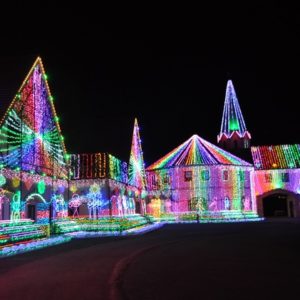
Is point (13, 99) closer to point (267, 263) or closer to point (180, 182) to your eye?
point (267, 263)

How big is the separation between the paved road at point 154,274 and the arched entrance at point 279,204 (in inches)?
1329

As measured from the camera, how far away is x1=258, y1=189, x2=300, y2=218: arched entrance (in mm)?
48500

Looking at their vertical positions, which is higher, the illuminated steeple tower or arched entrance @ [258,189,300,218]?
the illuminated steeple tower

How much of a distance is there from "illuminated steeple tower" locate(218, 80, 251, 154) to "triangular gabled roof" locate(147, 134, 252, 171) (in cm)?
794

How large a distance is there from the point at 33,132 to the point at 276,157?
1380 inches

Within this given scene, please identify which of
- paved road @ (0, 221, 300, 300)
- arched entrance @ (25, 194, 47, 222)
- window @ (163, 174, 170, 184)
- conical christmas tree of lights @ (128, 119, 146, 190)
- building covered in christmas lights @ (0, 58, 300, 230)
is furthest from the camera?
window @ (163, 174, 170, 184)

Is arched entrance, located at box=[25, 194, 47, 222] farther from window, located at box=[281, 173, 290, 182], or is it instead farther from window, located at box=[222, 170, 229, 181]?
window, located at box=[281, 173, 290, 182]

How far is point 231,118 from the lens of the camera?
5562cm

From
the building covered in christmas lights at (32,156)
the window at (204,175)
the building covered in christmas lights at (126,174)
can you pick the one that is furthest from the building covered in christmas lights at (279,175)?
the building covered in christmas lights at (32,156)

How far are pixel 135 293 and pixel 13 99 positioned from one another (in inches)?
578

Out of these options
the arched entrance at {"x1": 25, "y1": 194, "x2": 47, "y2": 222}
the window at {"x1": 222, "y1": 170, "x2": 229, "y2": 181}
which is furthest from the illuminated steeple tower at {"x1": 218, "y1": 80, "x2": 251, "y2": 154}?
the arched entrance at {"x1": 25, "y1": 194, "x2": 47, "y2": 222}

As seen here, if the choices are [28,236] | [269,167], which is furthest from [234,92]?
[28,236]

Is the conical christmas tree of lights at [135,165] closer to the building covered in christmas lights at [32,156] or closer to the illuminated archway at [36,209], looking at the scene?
the building covered in christmas lights at [32,156]

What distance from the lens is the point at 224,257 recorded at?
13547 mm
